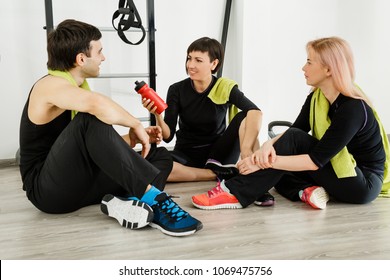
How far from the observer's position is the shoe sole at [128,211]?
183 centimetres

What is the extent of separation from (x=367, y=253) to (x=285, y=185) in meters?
0.70

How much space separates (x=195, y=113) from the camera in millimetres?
2555

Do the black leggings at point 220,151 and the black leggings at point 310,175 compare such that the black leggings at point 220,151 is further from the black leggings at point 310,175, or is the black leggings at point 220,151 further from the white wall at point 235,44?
the white wall at point 235,44

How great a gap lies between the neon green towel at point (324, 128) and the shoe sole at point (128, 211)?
2.85 ft

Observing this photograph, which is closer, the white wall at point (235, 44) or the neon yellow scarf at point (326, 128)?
the neon yellow scarf at point (326, 128)

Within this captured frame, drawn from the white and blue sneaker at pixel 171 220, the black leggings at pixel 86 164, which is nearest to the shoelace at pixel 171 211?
the white and blue sneaker at pixel 171 220

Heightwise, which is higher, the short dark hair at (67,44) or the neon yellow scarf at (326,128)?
the short dark hair at (67,44)

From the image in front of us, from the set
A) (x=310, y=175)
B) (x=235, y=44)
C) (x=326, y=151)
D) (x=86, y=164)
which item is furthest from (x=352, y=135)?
(x=235, y=44)

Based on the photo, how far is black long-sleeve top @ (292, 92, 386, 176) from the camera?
1946mm

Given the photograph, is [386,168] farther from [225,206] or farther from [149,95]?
[149,95]

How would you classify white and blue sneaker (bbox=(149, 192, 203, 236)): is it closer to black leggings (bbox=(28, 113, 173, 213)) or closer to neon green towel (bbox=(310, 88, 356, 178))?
black leggings (bbox=(28, 113, 173, 213))

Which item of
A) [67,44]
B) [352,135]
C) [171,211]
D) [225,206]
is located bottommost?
[225,206]

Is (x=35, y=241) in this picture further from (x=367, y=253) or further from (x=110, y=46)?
(x=110, y=46)

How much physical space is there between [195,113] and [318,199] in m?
0.84
